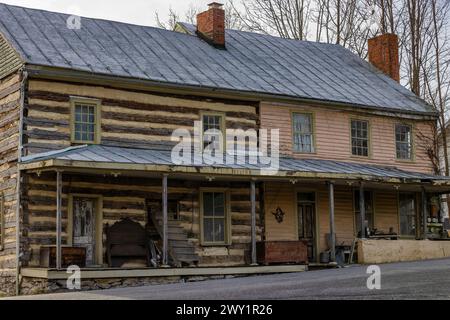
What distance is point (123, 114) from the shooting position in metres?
22.7

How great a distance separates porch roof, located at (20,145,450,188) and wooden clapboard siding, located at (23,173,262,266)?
Answer: 35.0 inches

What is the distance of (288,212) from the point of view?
84.2 ft

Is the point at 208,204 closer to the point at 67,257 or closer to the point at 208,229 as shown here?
the point at 208,229

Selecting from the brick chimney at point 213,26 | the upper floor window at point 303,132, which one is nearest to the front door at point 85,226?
the upper floor window at point 303,132

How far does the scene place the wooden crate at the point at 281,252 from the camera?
75.4 feet

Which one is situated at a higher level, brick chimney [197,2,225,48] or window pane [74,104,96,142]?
brick chimney [197,2,225,48]

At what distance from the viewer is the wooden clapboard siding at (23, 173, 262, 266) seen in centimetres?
2072

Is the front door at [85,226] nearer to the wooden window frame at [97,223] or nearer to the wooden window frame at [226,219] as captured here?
the wooden window frame at [97,223]

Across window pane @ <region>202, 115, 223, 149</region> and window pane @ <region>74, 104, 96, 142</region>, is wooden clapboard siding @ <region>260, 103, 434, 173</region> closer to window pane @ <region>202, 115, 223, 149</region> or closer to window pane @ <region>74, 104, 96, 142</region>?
window pane @ <region>202, 115, 223, 149</region>

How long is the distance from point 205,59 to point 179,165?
6698mm

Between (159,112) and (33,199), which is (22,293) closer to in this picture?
(33,199)

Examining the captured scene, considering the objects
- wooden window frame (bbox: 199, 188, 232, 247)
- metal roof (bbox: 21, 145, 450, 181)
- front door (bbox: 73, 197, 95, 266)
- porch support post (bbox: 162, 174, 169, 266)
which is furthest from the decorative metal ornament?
front door (bbox: 73, 197, 95, 266)
